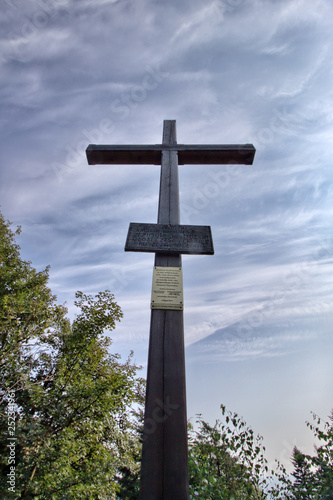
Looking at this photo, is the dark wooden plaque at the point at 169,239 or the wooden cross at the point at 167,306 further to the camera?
the dark wooden plaque at the point at 169,239

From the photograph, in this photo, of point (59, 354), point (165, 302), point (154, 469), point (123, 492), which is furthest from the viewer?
point (123, 492)

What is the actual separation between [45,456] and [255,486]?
523 cm

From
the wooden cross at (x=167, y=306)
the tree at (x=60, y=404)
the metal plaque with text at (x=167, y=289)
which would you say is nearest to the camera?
the wooden cross at (x=167, y=306)

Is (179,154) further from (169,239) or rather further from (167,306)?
(167,306)

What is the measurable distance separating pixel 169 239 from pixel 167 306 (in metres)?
0.77

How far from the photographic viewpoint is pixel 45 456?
20.2 ft

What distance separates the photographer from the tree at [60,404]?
626cm

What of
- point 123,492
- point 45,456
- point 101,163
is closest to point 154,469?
point 101,163

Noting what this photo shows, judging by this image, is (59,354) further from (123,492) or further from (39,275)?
(123,492)

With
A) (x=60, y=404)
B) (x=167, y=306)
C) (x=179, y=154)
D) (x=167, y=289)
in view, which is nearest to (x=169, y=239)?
(x=167, y=289)

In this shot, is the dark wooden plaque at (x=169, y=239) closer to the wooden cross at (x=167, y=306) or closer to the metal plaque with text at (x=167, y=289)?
the wooden cross at (x=167, y=306)

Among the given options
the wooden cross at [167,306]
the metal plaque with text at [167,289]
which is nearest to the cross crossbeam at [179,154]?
the wooden cross at [167,306]

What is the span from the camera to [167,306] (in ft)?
7.77

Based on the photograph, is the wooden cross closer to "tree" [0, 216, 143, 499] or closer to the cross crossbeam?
the cross crossbeam
